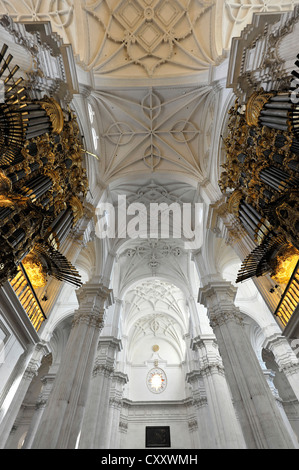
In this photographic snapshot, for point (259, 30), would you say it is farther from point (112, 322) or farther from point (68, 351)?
point (112, 322)

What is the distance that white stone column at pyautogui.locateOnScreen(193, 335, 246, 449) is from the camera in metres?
9.89

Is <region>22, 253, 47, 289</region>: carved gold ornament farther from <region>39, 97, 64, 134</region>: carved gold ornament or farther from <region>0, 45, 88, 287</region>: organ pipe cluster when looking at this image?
<region>39, 97, 64, 134</region>: carved gold ornament

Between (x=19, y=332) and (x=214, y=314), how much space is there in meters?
6.62

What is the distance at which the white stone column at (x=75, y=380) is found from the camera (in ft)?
20.9

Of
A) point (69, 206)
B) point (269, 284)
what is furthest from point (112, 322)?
point (269, 284)

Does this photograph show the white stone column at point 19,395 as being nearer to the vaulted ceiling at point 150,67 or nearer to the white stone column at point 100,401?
the white stone column at point 100,401

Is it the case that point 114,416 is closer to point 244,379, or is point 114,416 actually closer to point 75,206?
point 244,379

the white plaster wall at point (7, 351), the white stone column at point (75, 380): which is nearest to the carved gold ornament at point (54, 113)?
the white plaster wall at point (7, 351)

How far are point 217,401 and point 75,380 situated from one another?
6.84 metres
